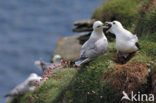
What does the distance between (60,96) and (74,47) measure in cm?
431

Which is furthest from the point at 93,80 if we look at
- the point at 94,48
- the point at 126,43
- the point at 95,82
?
the point at 126,43

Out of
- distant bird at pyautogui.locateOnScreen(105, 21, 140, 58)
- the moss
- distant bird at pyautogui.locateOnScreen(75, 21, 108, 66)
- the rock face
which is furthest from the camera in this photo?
the rock face

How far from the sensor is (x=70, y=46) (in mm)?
12242

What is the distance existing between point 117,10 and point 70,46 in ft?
6.50

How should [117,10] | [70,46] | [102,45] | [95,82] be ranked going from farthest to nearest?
[70,46] → [117,10] → [102,45] → [95,82]

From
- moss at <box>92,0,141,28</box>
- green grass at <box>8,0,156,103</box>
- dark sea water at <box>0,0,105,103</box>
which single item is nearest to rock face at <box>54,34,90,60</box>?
moss at <box>92,0,141,28</box>

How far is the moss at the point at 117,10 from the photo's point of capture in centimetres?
1082

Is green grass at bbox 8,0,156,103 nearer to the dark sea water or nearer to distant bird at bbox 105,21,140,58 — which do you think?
distant bird at bbox 105,21,140,58

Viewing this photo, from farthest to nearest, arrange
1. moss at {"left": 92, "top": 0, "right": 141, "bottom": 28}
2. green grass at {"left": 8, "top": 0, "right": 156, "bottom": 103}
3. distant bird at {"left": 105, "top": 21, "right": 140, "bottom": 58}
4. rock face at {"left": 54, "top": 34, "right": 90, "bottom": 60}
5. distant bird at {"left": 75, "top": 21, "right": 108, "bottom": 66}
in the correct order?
1. rock face at {"left": 54, "top": 34, "right": 90, "bottom": 60}
2. moss at {"left": 92, "top": 0, "right": 141, "bottom": 28}
3. distant bird at {"left": 75, "top": 21, "right": 108, "bottom": 66}
4. distant bird at {"left": 105, "top": 21, "right": 140, "bottom": 58}
5. green grass at {"left": 8, "top": 0, "right": 156, "bottom": 103}

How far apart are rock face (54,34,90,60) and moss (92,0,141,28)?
0.93 metres

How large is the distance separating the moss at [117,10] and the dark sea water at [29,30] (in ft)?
29.1

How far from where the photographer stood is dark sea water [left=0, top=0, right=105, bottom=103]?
69.9ft

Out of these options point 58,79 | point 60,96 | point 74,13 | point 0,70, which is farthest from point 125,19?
point 74,13

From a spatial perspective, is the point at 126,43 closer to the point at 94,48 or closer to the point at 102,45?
the point at 102,45
